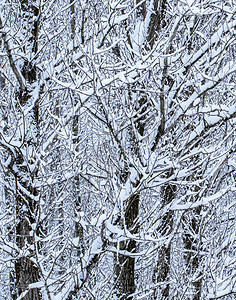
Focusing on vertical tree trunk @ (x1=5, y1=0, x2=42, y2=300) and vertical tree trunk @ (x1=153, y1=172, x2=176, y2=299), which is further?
Answer: vertical tree trunk @ (x1=153, y1=172, x2=176, y2=299)

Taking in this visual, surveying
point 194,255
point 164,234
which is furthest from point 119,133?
point 194,255

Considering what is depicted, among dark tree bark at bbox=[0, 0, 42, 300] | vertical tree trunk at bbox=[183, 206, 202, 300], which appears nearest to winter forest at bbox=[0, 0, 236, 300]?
dark tree bark at bbox=[0, 0, 42, 300]

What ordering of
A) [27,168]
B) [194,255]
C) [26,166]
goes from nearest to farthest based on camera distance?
[27,168], [26,166], [194,255]


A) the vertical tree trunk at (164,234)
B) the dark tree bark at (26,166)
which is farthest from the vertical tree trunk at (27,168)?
the vertical tree trunk at (164,234)

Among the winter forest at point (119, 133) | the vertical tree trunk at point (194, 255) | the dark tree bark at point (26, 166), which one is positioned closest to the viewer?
the winter forest at point (119, 133)

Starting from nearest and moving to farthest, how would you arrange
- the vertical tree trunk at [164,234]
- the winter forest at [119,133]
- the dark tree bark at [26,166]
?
1. the winter forest at [119,133]
2. the dark tree bark at [26,166]
3. the vertical tree trunk at [164,234]

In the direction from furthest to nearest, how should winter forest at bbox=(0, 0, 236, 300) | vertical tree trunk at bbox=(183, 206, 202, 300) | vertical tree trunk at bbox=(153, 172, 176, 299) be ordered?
vertical tree trunk at bbox=(183, 206, 202, 300), vertical tree trunk at bbox=(153, 172, 176, 299), winter forest at bbox=(0, 0, 236, 300)

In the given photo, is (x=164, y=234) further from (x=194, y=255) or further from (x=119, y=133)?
(x=119, y=133)

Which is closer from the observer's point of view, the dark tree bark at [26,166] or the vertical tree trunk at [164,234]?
the dark tree bark at [26,166]

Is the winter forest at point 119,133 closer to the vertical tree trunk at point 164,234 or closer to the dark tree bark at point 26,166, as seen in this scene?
the dark tree bark at point 26,166

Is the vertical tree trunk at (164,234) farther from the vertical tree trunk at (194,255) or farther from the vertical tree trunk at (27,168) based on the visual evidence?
the vertical tree trunk at (27,168)

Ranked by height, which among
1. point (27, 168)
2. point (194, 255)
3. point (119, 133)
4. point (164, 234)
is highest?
point (119, 133)

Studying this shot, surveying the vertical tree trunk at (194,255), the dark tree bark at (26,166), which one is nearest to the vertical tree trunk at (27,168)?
the dark tree bark at (26,166)

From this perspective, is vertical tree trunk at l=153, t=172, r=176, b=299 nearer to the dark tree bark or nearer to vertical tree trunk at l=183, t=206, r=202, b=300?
vertical tree trunk at l=183, t=206, r=202, b=300
